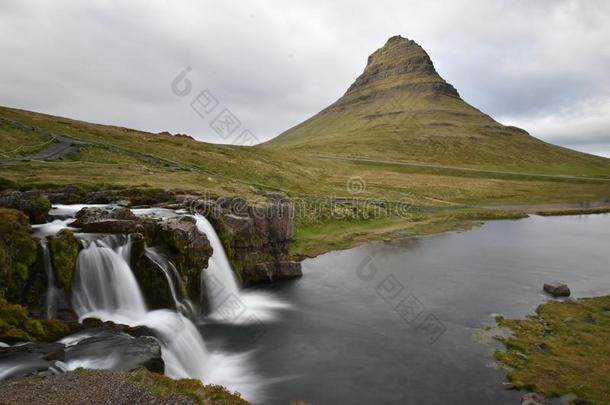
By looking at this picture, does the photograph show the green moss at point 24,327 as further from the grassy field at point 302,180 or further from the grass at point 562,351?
the grassy field at point 302,180

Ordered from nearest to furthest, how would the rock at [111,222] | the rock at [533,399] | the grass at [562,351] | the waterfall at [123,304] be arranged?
1. the rock at [533,399]
2. the grass at [562,351]
3. the waterfall at [123,304]
4. the rock at [111,222]

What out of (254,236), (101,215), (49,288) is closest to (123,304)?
(49,288)

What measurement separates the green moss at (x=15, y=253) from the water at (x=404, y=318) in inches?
481

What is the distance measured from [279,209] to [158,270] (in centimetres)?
2130

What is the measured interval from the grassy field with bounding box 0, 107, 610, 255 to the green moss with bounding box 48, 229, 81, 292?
Answer: 23949 millimetres

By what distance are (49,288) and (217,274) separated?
1548 cm

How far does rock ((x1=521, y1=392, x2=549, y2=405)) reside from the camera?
2064cm

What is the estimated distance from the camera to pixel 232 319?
108 ft

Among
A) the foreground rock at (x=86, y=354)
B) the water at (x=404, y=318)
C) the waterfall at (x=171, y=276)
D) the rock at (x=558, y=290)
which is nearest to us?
the foreground rock at (x=86, y=354)

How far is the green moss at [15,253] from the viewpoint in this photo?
70.9ft

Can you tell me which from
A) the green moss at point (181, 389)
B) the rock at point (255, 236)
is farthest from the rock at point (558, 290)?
the green moss at point (181, 389)

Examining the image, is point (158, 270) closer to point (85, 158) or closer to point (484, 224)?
point (85, 158)

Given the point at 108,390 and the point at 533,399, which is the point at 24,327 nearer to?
the point at 108,390

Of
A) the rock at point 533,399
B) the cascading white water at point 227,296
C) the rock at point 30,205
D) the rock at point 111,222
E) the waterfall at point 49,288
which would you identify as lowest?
the rock at point 533,399
